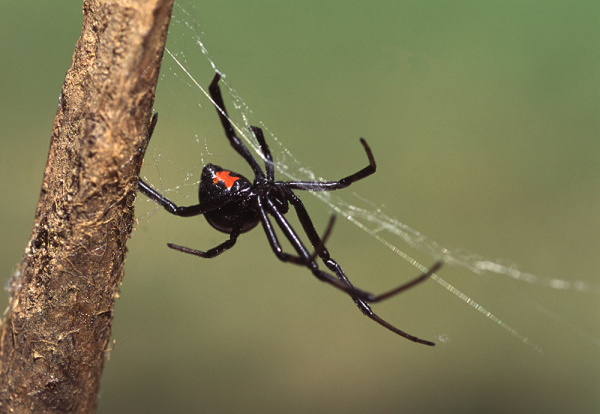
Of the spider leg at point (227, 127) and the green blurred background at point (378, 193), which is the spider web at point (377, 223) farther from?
the spider leg at point (227, 127)

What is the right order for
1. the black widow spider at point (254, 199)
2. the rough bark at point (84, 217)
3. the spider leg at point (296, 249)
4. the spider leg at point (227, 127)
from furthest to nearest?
the black widow spider at point (254, 199), the spider leg at point (227, 127), the spider leg at point (296, 249), the rough bark at point (84, 217)

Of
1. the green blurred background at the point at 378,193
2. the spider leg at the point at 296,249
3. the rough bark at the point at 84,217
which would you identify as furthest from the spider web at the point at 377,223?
the rough bark at the point at 84,217

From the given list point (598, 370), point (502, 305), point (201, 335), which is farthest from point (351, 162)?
point (598, 370)

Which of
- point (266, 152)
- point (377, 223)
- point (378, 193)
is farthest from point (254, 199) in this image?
point (378, 193)

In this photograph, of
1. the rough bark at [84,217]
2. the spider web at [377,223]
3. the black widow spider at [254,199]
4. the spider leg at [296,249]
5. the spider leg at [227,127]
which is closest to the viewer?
the rough bark at [84,217]

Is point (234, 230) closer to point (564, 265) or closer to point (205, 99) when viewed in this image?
point (205, 99)

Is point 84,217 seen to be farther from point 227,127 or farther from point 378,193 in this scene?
point 378,193

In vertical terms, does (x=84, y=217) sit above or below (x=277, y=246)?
below
